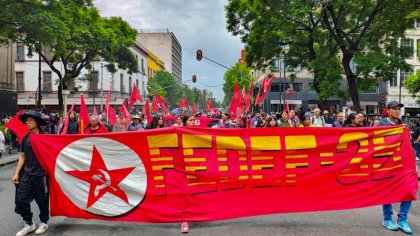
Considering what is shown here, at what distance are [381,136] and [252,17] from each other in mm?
19239

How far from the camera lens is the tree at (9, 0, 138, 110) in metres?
16.3

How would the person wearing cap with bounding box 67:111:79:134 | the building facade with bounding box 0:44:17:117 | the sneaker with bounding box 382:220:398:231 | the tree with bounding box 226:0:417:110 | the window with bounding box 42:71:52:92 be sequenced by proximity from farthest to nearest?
1. the window with bounding box 42:71:52:92
2. the building facade with bounding box 0:44:17:117
3. the tree with bounding box 226:0:417:110
4. the person wearing cap with bounding box 67:111:79:134
5. the sneaker with bounding box 382:220:398:231

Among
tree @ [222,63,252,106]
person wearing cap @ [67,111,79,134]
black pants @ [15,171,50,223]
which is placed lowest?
black pants @ [15,171,50,223]

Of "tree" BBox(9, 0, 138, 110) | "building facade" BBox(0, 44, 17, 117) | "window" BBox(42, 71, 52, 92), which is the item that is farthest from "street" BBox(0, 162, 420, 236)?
"window" BBox(42, 71, 52, 92)

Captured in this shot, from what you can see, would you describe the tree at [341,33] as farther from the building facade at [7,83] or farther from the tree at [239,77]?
the tree at [239,77]

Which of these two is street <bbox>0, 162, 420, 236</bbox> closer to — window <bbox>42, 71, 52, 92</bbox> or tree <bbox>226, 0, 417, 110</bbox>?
tree <bbox>226, 0, 417, 110</bbox>

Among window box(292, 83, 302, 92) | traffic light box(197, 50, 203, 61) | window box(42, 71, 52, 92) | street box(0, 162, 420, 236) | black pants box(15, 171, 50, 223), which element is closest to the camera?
black pants box(15, 171, 50, 223)

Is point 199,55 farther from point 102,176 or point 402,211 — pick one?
point 402,211

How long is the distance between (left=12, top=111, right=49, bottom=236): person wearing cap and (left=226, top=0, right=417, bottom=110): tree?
14130 mm

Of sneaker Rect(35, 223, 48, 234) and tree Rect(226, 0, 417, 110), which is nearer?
sneaker Rect(35, 223, 48, 234)

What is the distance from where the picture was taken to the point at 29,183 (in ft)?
17.2

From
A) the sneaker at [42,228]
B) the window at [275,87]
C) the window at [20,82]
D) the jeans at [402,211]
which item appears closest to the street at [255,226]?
the sneaker at [42,228]

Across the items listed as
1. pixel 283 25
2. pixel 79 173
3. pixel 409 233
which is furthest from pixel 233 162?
pixel 283 25

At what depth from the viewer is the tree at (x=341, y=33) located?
1859 centimetres
